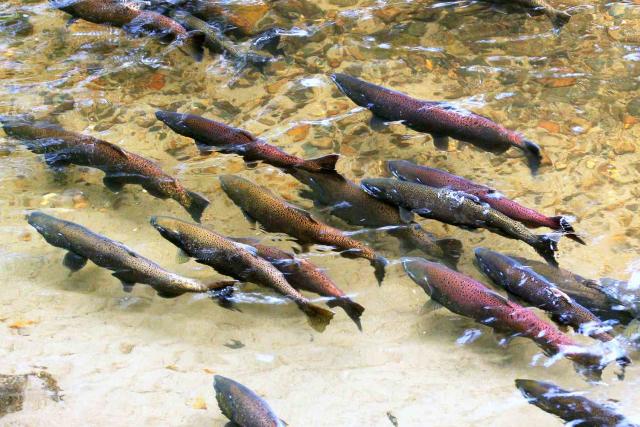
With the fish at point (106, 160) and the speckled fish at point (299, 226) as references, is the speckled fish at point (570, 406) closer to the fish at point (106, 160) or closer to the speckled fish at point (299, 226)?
the speckled fish at point (299, 226)

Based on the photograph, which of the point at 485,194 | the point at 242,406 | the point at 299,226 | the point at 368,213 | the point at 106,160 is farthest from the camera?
the point at 106,160

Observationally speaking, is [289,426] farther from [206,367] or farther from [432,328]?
[432,328]

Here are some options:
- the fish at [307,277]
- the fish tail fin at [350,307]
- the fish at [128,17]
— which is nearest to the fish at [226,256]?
the fish at [307,277]

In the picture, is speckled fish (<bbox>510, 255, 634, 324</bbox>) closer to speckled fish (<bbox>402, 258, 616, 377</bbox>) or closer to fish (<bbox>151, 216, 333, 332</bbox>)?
speckled fish (<bbox>402, 258, 616, 377</bbox>)

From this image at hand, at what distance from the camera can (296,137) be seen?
20.8 ft

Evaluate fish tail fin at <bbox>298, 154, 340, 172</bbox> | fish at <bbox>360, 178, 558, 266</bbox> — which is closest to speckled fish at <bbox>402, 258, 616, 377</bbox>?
fish at <bbox>360, 178, 558, 266</bbox>

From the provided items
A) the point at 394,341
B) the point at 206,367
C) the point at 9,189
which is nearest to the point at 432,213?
the point at 394,341

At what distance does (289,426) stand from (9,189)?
3779mm

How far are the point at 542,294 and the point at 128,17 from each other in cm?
552

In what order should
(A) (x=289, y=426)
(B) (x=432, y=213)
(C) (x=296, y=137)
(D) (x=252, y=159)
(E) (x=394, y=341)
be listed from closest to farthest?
(A) (x=289, y=426) → (E) (x=394, y=341) → (B) (x=432, y=213) → (D) (x=252, y=159) → (C) (x=296, y=137)

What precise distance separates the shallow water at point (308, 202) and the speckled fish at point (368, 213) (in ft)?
0.61

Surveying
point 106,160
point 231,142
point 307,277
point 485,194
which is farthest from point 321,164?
point 106,160

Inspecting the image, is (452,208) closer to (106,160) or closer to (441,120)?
(441,120)

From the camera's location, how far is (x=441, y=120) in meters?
5.45
